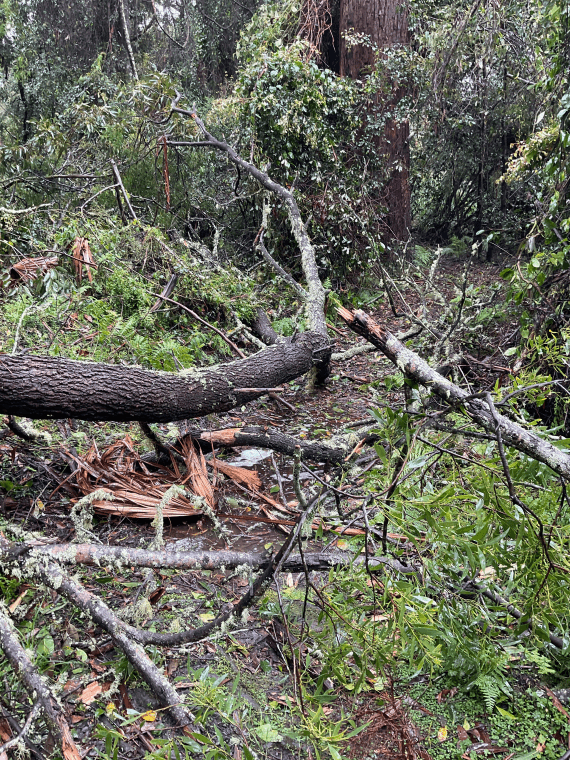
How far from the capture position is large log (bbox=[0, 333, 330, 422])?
9.20ft

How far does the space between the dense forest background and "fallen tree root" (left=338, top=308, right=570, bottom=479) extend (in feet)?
0.07

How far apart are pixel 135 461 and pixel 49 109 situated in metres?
9.35

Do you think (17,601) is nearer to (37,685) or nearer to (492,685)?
(37,685)

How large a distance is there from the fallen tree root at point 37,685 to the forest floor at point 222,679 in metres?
0.10

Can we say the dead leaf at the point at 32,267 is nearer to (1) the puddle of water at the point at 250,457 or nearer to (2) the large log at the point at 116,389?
(2) the large log at the point at 116,389

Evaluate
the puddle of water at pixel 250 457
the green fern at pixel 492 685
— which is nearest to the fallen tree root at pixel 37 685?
the green fern at pixel 492 685

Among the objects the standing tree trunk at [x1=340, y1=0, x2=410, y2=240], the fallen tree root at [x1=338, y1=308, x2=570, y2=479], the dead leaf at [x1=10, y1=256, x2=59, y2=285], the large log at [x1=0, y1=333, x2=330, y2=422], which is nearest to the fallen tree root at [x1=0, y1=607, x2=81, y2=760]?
the large log at [x1=0, y1=333, x2=330, y2=422]

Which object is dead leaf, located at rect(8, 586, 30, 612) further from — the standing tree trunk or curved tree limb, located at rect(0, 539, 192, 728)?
the standing tree trunk

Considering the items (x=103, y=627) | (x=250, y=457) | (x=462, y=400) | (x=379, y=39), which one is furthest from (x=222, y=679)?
(x=379, y=39)

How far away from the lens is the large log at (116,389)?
9.20ft

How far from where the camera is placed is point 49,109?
10414 mm

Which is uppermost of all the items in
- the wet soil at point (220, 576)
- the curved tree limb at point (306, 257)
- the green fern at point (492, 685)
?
the curved tree limb at point (306, 257)

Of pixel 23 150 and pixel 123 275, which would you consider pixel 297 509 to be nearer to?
pixel 123 275

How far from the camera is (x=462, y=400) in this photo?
1.71m
